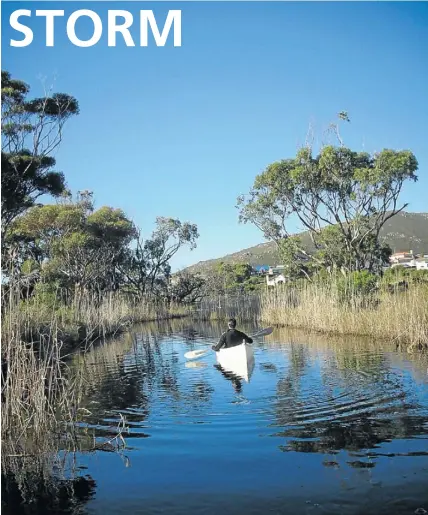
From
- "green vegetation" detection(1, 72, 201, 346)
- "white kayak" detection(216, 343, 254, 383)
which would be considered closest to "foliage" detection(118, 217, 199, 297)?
"green vegetation" detection(1, 72, 201, 346)

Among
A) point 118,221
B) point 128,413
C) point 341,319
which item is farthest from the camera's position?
point 118,221

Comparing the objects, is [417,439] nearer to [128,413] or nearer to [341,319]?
[128,413]

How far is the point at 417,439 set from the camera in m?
5.82

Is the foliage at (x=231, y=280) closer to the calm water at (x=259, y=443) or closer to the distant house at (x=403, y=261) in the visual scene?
the distant house at (x=403, y=261)

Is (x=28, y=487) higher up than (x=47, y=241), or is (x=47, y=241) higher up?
(x=47, y=241)

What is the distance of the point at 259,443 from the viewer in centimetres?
608

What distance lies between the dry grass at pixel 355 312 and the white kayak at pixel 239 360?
3723 mm

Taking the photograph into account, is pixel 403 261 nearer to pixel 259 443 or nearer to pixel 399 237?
pixel 399 237

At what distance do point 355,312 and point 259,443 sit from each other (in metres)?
10.3

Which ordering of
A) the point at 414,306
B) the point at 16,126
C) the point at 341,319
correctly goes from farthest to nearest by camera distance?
the point at 16,126, the point at 341,319, the point at 414,306

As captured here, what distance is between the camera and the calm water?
4.55 metres

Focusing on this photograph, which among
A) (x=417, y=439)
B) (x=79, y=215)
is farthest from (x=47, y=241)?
(x=417, y=439)

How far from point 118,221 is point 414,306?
2557cm

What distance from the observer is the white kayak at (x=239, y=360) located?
10.5m
